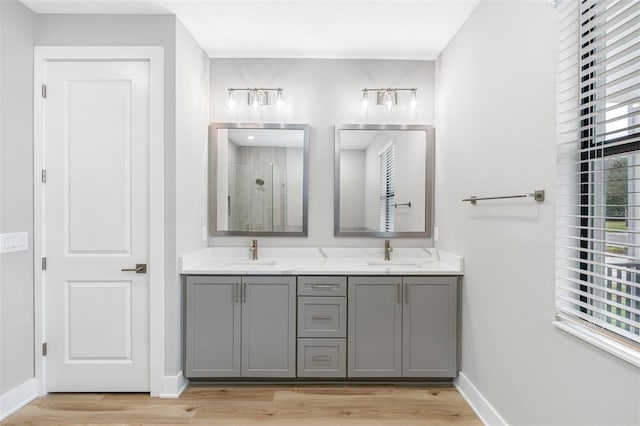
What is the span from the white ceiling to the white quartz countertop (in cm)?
167

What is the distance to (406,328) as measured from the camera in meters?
2.46

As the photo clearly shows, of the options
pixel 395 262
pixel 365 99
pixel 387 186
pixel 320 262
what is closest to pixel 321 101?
pixel 365 99

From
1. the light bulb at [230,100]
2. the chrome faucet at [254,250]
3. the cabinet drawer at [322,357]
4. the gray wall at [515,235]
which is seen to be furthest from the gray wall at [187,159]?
the gray wall at [515,235]

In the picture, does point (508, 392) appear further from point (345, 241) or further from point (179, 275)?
point (179, 275)

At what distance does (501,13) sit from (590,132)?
Result: 97 cm

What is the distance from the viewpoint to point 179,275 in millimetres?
2395

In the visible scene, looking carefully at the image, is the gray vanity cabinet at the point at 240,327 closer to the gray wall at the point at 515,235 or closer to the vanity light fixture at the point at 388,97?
the gray wall at the point at 515,235

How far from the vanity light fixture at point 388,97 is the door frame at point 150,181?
1616mm

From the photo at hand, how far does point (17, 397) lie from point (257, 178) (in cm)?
219

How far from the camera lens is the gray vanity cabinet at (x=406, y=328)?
2459 millimetres

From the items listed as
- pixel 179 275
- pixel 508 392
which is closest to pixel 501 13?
pixel 508 392

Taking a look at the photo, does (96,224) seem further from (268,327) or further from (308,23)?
(308,23)

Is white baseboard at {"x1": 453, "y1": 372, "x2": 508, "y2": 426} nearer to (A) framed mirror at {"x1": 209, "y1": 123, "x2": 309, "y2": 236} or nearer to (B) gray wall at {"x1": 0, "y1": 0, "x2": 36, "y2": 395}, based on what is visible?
(A) framed mirror at {"x1": 209, "y1": 123, "x2": 309, "y2": 236}

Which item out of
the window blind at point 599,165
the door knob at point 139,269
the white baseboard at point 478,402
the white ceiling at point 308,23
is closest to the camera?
the window blind at point 599,165
